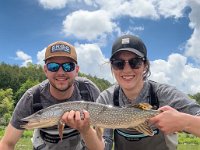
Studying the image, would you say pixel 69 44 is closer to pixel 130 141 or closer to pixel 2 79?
pixel 130 141

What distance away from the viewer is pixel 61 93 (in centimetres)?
661

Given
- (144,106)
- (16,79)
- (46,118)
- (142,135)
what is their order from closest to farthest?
(144,106), (46,118), (142,135), (16,79)

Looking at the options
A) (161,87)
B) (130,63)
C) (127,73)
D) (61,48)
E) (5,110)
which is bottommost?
A: (5,110)

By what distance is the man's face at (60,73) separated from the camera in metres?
6.43

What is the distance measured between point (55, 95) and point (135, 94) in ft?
4.85

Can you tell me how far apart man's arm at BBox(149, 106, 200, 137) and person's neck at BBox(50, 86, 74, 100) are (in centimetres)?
208

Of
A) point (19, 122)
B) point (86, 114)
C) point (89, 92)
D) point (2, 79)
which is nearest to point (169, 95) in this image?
point (86, 114)

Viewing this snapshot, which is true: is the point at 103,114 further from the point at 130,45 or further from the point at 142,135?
the point at 130,45

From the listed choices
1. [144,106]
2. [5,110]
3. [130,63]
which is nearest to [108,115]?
[144,106]

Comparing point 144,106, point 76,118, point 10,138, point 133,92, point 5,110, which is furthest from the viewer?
point 5,110

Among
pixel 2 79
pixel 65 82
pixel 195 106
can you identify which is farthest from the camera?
pixel 2 79

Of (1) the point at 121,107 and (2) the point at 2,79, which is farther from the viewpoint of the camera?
(2) the point at 2,79

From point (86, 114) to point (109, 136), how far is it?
70 cm

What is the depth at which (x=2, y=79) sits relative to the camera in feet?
282
